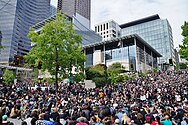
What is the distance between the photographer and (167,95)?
62.2 feet

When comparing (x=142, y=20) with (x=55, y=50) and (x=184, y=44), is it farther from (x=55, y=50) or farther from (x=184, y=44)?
(x=55, y=50)

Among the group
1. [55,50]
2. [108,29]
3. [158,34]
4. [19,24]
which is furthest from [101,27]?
[55,50]

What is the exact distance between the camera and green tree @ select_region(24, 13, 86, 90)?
1902 cm

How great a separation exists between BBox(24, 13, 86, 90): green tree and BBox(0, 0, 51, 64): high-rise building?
79.8m

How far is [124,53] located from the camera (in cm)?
6556

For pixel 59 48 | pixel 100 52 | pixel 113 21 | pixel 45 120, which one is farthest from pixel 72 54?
pixel 113 21

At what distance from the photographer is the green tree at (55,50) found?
749 inches

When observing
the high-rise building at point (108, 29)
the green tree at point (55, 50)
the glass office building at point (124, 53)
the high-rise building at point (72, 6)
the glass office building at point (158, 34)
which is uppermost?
the high-rise building at point (72, 6)

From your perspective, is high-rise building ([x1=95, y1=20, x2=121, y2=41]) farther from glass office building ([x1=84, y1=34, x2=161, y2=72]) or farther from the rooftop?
glass office building ([x1=84, y1=34, x2=161, y2=72])

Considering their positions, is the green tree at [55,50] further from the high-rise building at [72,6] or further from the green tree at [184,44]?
the high-rise building at [72,6]

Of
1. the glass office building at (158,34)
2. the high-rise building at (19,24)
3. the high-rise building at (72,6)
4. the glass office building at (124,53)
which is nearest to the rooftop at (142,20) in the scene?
the glass office building at (158,34)

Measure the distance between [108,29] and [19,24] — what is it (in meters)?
58.5

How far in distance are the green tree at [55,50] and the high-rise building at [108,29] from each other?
103 m

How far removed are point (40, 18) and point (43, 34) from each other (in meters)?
134
